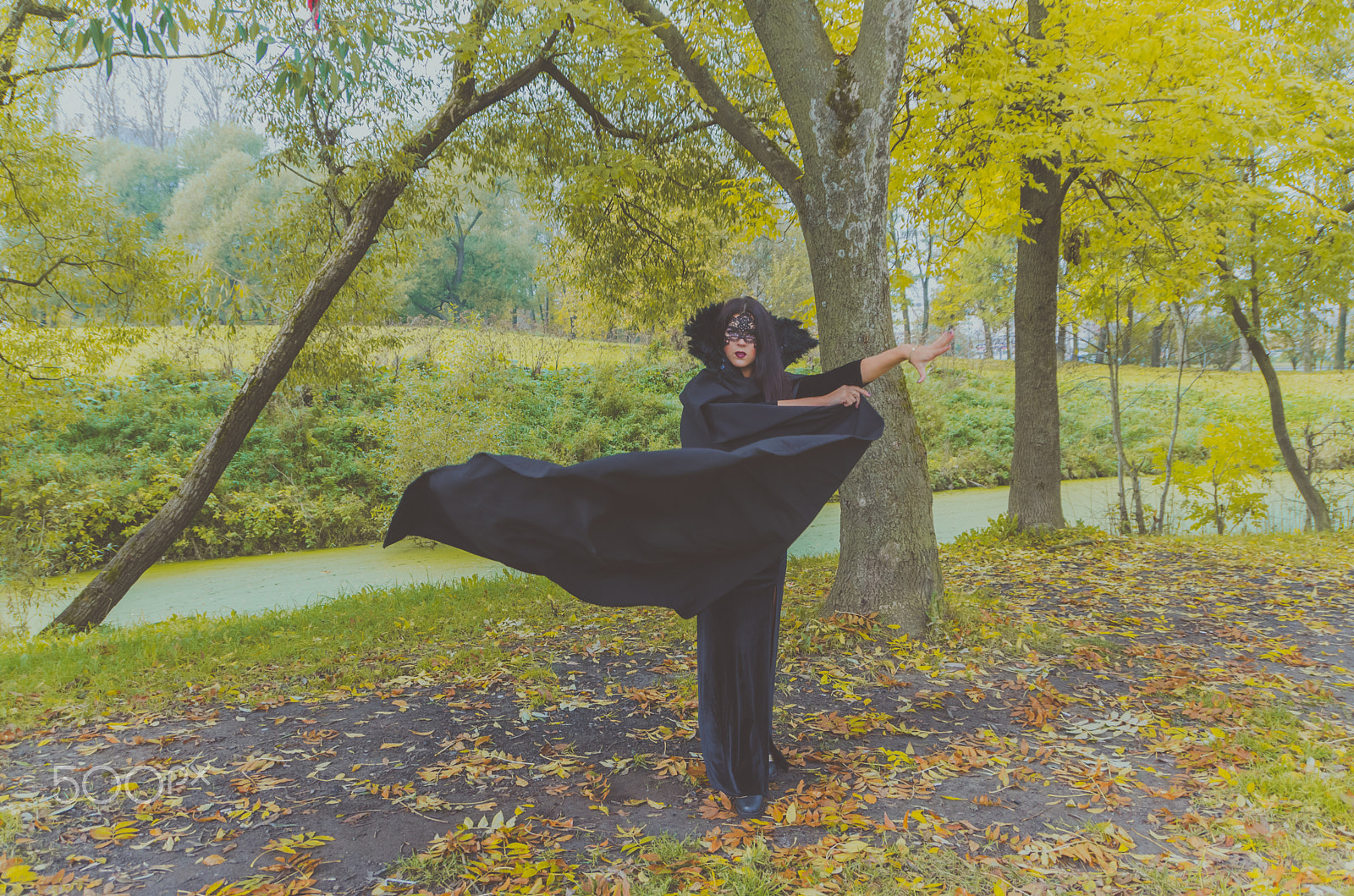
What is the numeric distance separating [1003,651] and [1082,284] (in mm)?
8020

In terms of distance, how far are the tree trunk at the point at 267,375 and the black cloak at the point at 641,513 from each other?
5240 millimetres

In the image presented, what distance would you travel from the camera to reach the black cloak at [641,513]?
9.38ft

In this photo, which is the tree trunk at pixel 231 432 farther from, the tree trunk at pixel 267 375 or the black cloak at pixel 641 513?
the black cloak at pixel 641 513

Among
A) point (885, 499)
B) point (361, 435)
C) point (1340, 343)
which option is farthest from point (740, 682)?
point (1340, 343)

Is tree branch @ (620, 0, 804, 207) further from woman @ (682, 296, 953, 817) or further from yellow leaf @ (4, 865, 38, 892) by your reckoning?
yellow leaf @ (4, 865, 38, 892)

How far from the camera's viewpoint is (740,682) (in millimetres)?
3021

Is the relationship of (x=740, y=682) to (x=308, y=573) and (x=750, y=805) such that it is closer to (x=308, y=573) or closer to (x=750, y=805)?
(x=750, y=805)

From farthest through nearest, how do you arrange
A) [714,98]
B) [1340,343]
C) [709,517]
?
[1340,343] → [714,98] → [709,517]

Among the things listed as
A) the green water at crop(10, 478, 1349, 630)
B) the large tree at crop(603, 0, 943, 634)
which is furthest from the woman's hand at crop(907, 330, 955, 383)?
the green water at crop(10, 478, 1349, 630)

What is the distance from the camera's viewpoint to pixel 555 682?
4.51m

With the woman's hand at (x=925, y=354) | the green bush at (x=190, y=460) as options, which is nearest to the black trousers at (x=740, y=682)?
the woman's hand at (x=925, y=354)

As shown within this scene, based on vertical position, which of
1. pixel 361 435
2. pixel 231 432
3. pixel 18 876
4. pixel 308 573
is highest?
pixel 231 432

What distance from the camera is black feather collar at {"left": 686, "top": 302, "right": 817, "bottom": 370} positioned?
3242mm

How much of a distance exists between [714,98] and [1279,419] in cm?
926
